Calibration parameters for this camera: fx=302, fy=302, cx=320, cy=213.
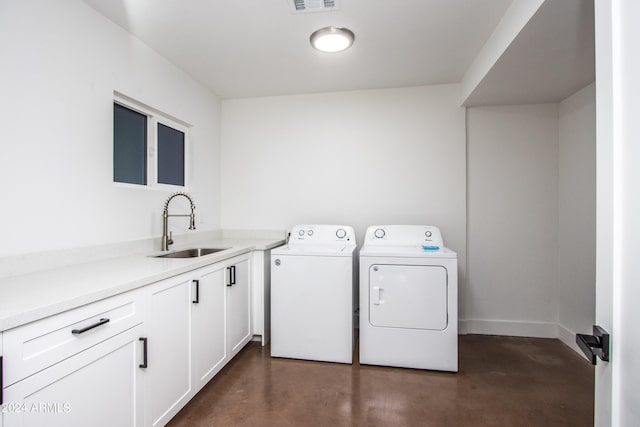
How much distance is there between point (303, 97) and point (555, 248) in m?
2.87

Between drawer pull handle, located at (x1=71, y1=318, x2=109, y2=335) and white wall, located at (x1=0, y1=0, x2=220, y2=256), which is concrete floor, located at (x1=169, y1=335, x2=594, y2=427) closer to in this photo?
drawer pull handle, located at (x1=71, y1=318, x2=109, y2=335)

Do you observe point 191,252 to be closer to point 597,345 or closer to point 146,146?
point 146,146

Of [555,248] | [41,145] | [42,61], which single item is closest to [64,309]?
[41,145]

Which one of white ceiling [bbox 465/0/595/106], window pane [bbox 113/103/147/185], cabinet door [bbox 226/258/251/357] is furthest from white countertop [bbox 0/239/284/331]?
white ceiling [bbox 465/0/595/106]

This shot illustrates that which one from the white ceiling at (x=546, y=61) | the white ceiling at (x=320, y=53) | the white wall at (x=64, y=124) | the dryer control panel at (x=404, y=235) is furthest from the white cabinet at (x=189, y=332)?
the white ceiling at (x=546, y=61)

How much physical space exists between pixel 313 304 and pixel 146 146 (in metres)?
1.81

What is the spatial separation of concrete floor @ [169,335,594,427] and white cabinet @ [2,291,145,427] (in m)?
0.57

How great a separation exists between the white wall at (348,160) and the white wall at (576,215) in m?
0.86

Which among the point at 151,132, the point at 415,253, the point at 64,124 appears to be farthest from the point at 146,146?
the point at 415,253

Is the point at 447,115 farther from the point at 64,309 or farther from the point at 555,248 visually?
the point at 64,309

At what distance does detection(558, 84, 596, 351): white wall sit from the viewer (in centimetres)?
241

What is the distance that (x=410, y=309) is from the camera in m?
2.26

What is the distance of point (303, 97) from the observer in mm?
3186

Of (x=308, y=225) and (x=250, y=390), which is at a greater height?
(x=308, y=225)
